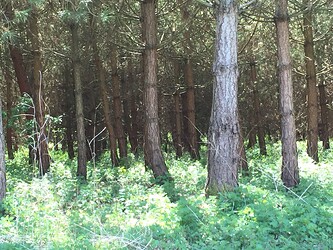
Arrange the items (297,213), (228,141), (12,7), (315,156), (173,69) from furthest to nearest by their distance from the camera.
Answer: (173,69), (315,156), (12,7), (228,141), (297,213)

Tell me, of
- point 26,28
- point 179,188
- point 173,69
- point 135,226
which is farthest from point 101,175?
point 173,69

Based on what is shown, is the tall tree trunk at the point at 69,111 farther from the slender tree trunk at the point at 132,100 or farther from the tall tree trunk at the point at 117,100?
the tall tree trunk at the point at 117,100

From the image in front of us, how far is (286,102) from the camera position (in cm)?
1034

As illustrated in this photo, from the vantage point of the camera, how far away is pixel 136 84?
2261 cm

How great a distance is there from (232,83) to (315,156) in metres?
7.99

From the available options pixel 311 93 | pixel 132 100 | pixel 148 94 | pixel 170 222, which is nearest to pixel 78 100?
pixel 148 94

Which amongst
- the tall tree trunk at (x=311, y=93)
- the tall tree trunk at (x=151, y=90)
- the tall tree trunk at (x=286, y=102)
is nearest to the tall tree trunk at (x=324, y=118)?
the tall tree trunk at (x=311, y=93)

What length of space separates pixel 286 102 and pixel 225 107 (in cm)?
249

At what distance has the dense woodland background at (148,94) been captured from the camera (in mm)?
7288

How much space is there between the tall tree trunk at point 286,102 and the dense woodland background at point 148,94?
0.71 feet

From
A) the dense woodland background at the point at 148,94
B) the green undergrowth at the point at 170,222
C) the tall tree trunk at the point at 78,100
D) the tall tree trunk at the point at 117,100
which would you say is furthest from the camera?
the tall tree trunk at the point at 117,100

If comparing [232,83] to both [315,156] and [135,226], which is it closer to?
[135,226]

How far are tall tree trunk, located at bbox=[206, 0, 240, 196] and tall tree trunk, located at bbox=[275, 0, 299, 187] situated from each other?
89.0 inches

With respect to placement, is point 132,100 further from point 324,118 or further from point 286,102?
point 286,102
